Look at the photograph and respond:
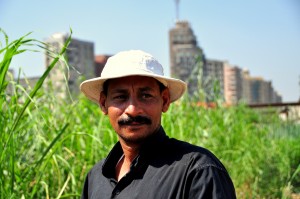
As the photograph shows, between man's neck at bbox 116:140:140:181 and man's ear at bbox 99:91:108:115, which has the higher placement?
man's ear at bbox 99:91:108:115

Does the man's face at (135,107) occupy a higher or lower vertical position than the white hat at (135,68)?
lower

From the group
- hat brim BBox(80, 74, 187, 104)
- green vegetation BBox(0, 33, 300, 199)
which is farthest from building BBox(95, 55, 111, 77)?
hat brim BBox(80, 74, 187, 104)

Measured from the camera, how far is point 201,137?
4484 millimetres

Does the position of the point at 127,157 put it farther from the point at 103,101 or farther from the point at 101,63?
the point at 101,63

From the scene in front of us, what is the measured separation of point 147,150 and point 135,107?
132 millimetres

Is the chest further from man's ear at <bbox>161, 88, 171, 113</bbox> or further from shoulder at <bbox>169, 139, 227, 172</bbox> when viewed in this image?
man's ear at <bbox>161, 88, 171, 113</bbox>

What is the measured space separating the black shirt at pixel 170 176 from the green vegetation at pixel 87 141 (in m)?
0.54

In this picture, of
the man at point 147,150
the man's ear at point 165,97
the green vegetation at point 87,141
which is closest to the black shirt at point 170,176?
the man at point 147,150

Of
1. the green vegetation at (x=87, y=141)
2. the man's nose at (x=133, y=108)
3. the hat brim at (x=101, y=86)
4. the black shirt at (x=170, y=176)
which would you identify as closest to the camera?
the black shirt at (x=170, y=176)

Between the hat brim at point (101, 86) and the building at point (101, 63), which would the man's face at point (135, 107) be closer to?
the hat brim at point (101, 86)

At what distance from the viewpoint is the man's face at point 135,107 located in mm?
1527

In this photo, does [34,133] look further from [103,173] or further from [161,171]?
[161,171]

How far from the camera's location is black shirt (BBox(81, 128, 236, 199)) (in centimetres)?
135

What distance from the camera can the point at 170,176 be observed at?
4.69ft
